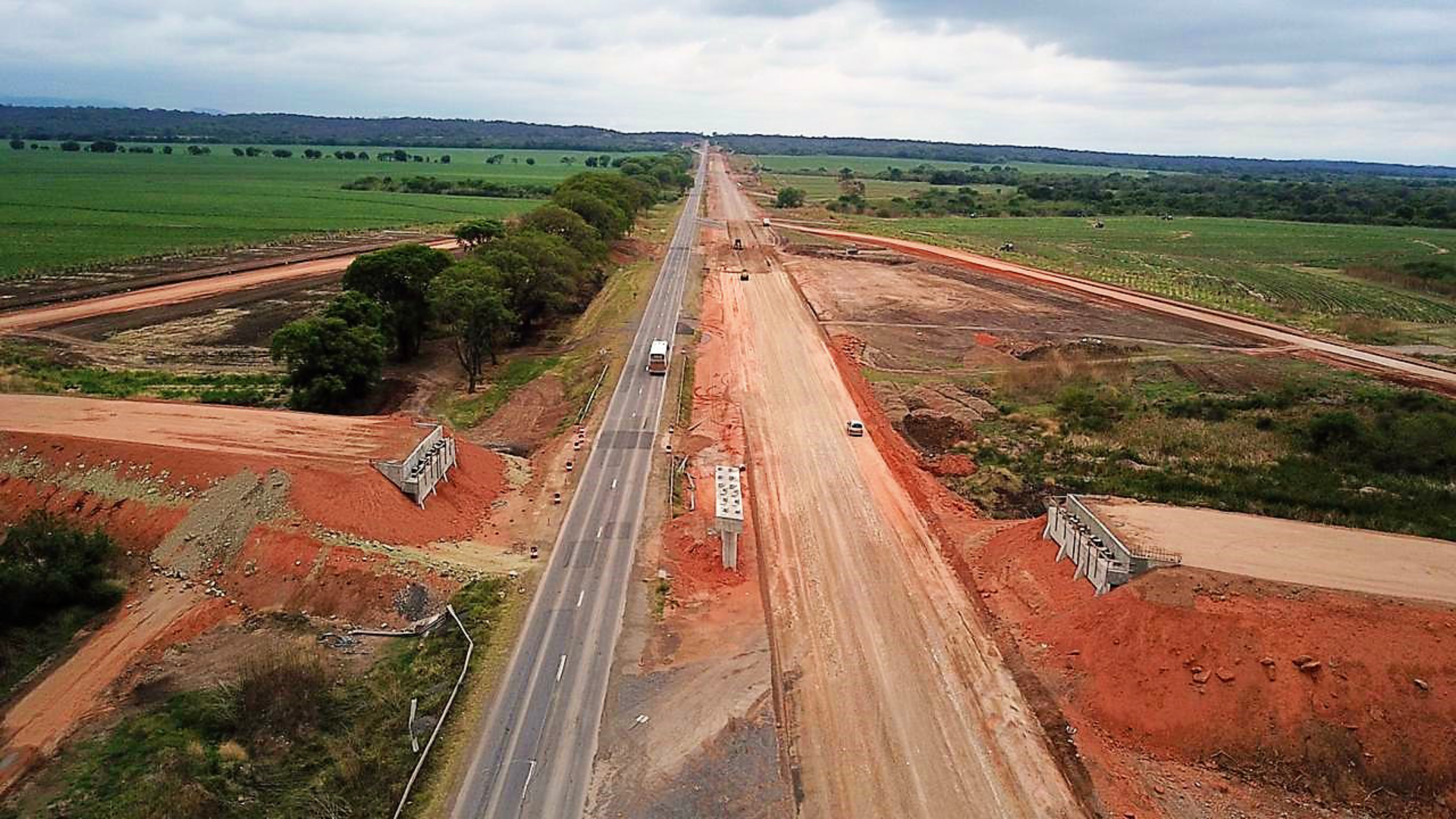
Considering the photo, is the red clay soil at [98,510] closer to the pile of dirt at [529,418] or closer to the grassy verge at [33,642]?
the grassy verge at [33,642]

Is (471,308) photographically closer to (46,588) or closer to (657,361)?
(657,361)

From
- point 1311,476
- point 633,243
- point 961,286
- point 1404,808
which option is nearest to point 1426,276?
point 961,286

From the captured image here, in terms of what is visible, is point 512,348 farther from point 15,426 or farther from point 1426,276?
point 1426,276

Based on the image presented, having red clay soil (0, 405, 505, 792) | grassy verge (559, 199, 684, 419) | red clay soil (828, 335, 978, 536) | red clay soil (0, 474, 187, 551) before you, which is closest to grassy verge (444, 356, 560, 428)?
grassy verge (559, 199, 684, 419)

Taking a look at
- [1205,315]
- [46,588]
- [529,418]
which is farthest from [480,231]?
[1205,315]

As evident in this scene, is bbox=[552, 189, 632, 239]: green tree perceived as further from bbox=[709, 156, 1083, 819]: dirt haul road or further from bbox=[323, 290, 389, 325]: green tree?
bbox=[709, 156, 1083, 819]: dirt haul road

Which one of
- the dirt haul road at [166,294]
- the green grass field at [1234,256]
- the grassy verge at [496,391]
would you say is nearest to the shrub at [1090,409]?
the grassy verge at [496,391]
